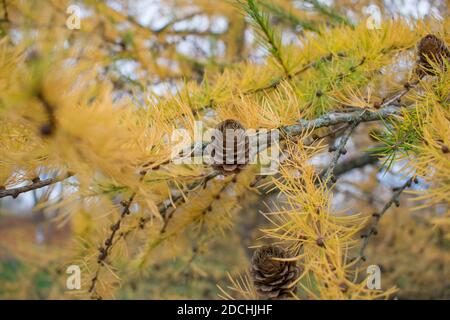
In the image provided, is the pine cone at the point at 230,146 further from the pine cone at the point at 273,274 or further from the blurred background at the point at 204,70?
the blurred background at the point at 204,70

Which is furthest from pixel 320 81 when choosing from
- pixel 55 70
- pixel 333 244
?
pixel 55 70

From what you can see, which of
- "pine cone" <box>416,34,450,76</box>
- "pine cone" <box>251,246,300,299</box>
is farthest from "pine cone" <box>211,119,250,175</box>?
"pine cone" <box>416,34,450,76</box>

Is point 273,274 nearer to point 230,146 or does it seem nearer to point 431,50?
point 230,146

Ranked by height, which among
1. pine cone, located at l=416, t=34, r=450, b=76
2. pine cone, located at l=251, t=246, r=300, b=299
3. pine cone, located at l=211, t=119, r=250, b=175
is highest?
pine cone, located at l=416, t=34, r=450, b=76

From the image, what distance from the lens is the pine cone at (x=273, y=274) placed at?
49cm

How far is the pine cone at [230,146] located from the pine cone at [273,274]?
109 millimetres

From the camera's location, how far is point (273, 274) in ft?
1.62

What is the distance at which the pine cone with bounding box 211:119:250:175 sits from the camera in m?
0.48

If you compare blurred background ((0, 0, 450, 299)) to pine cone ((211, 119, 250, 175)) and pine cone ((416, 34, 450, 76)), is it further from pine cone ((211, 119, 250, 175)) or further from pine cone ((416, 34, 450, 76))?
pine cone ((211, 119, 250, 175))

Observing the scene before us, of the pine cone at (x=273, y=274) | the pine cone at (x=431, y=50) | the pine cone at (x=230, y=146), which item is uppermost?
the pine cone at (x=431, y=50)

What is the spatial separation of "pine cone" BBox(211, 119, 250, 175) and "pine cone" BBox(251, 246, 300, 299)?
0.11 meters

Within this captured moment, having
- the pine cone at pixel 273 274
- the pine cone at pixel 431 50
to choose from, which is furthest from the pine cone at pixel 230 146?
the pine cone at pixel 431 50

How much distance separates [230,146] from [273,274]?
158 millimetres
